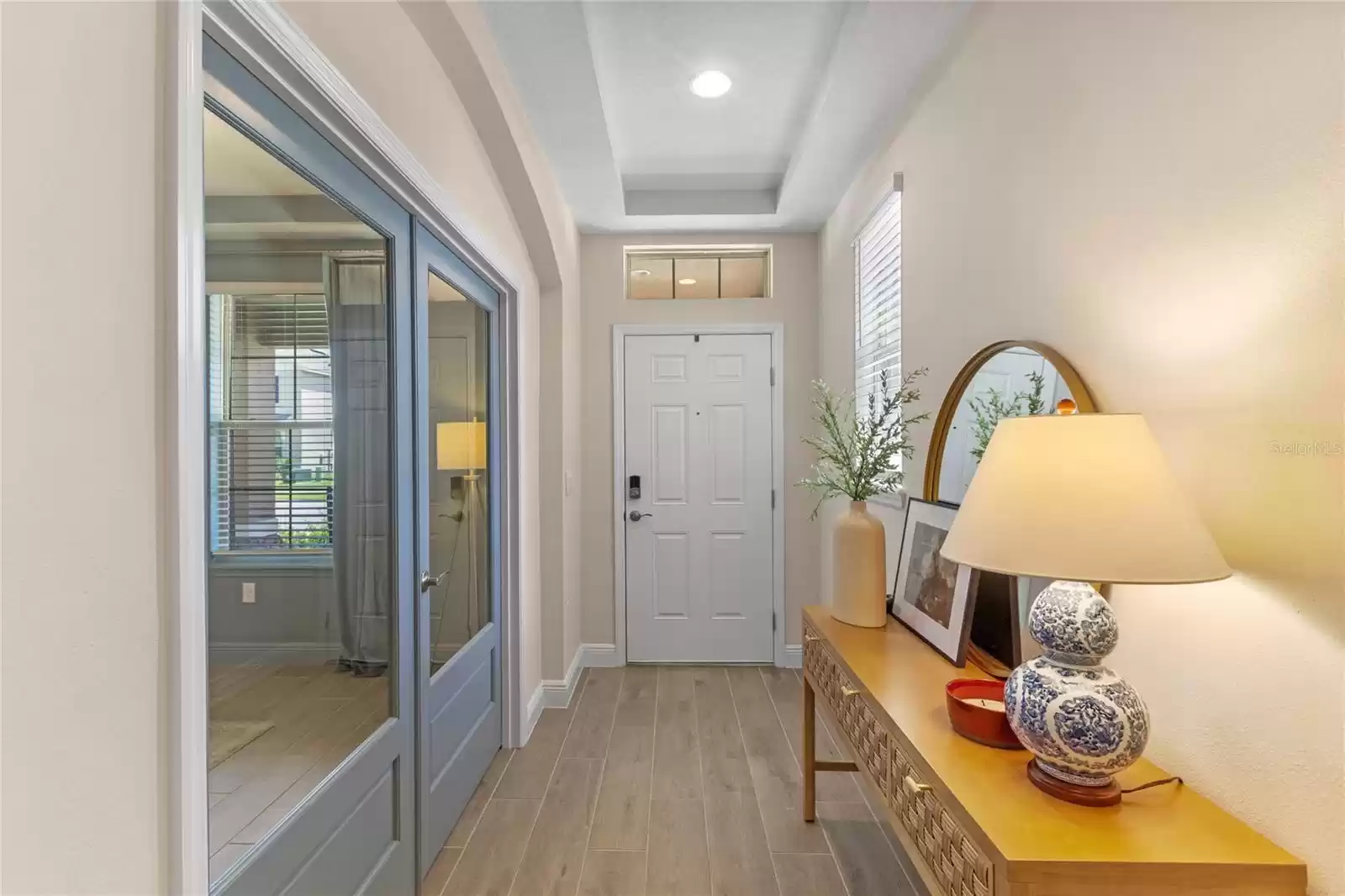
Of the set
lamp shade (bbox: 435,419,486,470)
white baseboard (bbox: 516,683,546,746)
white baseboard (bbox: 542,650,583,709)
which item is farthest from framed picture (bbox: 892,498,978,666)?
white baseboard (bbox: 542,650,583,709)

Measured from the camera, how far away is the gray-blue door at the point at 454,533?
189 centimetres

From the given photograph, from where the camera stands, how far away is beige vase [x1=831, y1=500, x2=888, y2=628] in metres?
1.88

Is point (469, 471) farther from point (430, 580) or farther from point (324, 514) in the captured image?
point (324, 514)

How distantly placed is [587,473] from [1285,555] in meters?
3.19

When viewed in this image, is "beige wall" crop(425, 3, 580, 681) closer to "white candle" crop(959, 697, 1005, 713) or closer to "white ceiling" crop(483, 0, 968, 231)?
"white ceiling" crop(483, 0, 968, 231)

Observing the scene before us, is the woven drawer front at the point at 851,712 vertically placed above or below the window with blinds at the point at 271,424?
below

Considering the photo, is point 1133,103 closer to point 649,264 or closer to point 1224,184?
point 1224,184

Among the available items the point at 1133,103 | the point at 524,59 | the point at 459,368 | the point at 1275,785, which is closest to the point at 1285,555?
the point at 1275,785

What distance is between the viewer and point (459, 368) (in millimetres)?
2236

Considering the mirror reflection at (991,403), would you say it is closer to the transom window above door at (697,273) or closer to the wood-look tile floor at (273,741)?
the wood-look tile floor at (273,741)

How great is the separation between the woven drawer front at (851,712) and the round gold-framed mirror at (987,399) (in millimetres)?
636

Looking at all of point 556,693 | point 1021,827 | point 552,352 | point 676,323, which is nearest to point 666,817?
point 556,693

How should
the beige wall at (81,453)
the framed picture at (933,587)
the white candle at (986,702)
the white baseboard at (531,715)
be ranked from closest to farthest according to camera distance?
the beige wall at (81,453)
the white candle at (986,702)
the framed picture at (933,587)
the white baseboard at (531,715)

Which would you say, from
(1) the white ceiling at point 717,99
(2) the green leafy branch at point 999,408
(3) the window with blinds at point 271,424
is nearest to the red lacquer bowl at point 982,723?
(2) the green leafy branch at point 999,408
